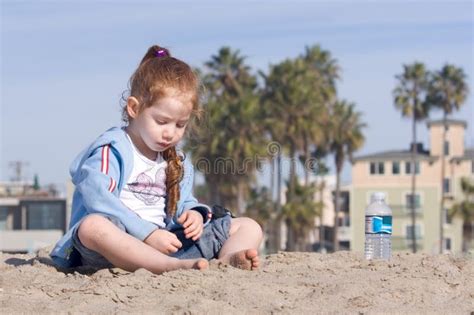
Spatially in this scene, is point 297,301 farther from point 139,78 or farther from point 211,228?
point 139,78

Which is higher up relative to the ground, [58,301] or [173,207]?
[173,207]

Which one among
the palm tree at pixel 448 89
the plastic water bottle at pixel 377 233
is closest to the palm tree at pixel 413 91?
the palm tree at pixel 448 89

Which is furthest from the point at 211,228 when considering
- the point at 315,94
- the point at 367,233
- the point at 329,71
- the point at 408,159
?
the point at 408,159

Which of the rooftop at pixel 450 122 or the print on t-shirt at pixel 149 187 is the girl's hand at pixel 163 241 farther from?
the rooftop at pixel 450 122

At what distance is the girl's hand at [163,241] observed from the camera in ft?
19.0

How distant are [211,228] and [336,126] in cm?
4959

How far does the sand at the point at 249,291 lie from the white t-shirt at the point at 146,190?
0.47 meters

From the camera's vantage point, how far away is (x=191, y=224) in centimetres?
598

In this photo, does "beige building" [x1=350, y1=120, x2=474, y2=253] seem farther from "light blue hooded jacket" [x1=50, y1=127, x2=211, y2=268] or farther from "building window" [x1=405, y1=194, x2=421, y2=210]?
"light blue hooded jacket" [x1=50, y1=127, x2=211, y2=268]

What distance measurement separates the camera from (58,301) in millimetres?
5023

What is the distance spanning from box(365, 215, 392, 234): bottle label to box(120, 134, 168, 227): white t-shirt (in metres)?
1.46

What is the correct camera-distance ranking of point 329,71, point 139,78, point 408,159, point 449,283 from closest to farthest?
1. point 449,283
2. point 139,78
3. point 329,71
4. point 408,159

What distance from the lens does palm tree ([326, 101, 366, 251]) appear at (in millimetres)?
56875

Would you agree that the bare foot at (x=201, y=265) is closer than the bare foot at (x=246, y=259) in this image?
Yes
